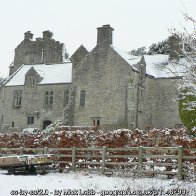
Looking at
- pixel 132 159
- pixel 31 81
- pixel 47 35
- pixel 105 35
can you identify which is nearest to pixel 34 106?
pixel 31 81

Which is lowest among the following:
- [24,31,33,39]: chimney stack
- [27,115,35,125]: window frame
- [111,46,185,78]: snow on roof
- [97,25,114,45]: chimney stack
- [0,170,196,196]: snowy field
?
[0,170,196,196]: snowy field

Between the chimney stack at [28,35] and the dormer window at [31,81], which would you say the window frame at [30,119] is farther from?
the chimney stack at [28,35]

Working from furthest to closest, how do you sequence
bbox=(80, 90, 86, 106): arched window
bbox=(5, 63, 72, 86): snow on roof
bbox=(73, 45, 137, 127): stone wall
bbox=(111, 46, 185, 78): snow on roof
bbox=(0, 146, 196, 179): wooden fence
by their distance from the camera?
bbox=(5, 63, 72, 86): snow on roof < bbox=(80, 90, 86, 106): arched window < bbox=(111, 46, 185, 78): snow on roof < bbox=(73, 45, 137, 127): stone wall < bbox=(0, 146, 196, 179): wooden fence

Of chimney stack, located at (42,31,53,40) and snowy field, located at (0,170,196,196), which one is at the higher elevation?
chimney stack, located at (42,31,53,40)

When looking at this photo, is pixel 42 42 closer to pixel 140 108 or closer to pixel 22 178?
pixel 140 108

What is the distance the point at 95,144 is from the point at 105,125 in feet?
75.0

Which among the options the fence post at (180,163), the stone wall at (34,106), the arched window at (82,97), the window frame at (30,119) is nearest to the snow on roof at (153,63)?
the arched window at (82,97)

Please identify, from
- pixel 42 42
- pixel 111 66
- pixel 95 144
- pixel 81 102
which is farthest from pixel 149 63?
pixel 95 144

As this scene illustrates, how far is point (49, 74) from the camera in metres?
52.1

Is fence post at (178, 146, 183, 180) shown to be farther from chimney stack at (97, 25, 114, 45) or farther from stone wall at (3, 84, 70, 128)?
stone wall at (3, 84, 70, 128)

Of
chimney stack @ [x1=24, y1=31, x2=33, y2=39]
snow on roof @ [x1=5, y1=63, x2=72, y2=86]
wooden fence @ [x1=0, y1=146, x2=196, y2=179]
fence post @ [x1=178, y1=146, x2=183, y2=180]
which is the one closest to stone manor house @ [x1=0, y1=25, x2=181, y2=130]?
snow on roof @ [x1=5, y1=63, x2=72, y2=86]

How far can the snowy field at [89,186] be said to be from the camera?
41.4 ft

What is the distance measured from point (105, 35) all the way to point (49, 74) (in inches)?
445

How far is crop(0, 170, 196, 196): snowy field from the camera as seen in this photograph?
1262 cm
